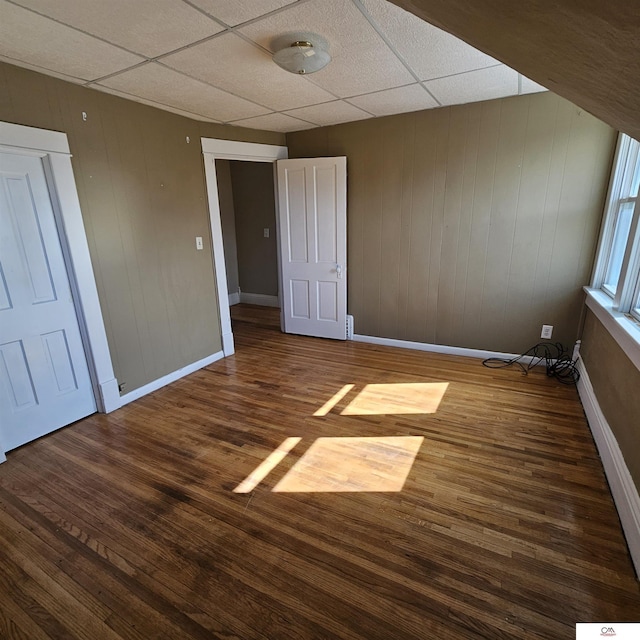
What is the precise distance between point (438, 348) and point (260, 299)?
11.3 ft

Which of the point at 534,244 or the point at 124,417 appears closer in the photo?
the point at 124,417

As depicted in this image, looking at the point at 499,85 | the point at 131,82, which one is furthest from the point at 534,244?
the point at 131,82

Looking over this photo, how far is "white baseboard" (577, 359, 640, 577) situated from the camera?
157 centimetres

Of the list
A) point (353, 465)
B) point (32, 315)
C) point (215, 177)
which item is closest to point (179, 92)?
point (215, 177)

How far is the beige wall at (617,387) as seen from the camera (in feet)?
5.89

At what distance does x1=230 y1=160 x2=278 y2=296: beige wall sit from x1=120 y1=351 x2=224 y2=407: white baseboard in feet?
8.14

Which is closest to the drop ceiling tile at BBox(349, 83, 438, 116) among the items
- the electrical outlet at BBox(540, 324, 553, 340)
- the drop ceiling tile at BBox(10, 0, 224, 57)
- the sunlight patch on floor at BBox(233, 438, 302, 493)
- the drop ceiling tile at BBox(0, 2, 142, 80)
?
the drop ceiling tile at BBox(10, 0, 224, 57)

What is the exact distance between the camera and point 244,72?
231cm

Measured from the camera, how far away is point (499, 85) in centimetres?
278

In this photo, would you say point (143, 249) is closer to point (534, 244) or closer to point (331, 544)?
point (331, 544)

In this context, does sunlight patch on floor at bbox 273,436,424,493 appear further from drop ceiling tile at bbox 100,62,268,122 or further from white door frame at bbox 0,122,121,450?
drop ceiling tile at bbox 100,62,268,122

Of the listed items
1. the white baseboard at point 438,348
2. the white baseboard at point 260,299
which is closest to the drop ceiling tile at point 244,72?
the white baseboard at point 438,348

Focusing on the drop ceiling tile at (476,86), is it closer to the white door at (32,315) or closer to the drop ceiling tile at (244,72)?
the drop ceiling tile at (244,72)

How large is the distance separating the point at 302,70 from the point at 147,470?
104 inches
